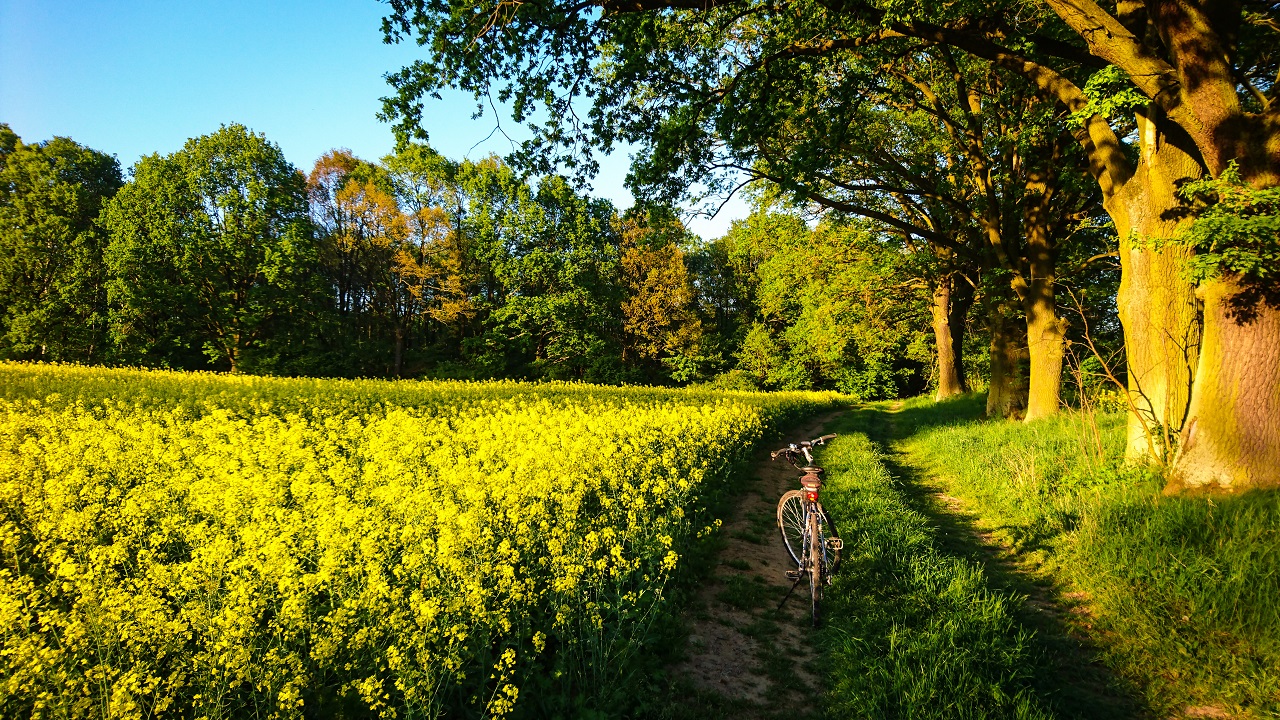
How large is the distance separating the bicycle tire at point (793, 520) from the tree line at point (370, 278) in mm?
12319

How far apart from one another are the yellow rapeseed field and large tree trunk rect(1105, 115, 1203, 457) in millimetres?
6261

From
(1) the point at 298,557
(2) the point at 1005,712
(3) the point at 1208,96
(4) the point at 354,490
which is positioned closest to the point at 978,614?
(2) the point at 1005,712

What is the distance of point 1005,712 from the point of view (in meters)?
3.43

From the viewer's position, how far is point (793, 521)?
22.6 feet

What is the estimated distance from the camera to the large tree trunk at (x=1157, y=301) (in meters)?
6.80

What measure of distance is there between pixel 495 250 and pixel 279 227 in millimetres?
13365

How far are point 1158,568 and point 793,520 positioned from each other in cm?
359

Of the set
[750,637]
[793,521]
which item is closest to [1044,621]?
[793,521]

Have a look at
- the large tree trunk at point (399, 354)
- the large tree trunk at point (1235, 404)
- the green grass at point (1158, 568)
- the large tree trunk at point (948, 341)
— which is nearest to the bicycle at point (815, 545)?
the green grass at point (1158, 568)

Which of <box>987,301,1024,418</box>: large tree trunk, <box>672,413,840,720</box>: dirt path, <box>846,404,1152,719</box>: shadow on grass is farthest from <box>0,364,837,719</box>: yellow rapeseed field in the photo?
<box>987,301,1024,418</box>: large tree trunk

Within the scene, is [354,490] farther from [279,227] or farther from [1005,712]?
[279,227]

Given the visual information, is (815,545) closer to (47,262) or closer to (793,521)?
(793,521)

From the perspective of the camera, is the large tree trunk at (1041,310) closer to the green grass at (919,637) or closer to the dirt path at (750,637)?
the green grass at (919,637)

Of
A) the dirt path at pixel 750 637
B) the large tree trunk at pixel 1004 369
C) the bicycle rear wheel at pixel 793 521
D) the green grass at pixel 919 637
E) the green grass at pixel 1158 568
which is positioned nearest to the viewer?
the green grass at pixel 919 637
